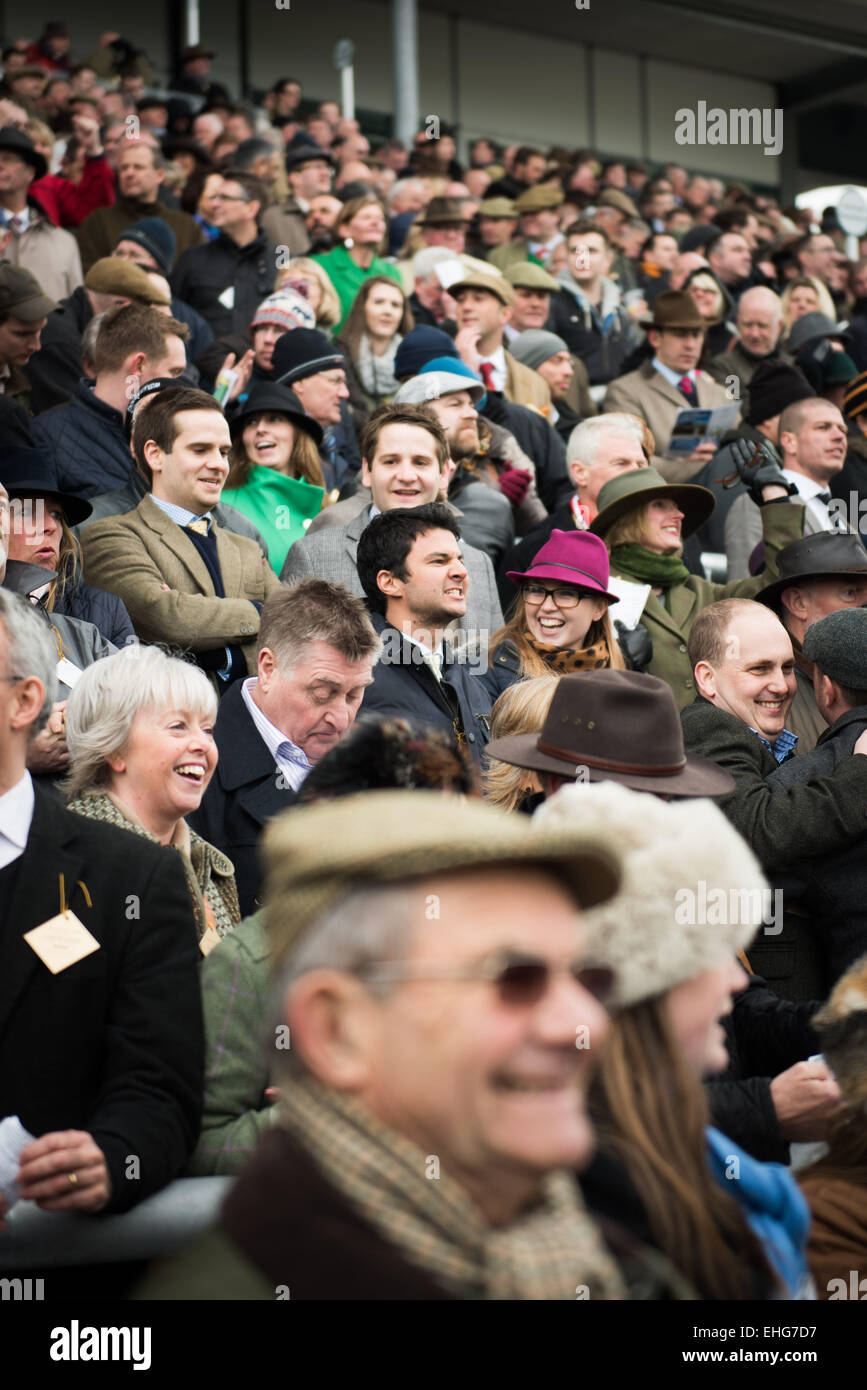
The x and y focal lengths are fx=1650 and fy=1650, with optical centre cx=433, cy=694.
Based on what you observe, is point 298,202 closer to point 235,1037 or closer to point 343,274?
point 343,274

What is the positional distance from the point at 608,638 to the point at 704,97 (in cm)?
1954

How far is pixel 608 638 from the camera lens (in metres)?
5.54

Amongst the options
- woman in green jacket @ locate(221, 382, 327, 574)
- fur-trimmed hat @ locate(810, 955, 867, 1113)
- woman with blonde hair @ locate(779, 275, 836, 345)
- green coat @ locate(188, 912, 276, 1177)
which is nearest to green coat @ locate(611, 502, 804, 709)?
woman in green jacket @ locate(221, 382, 327, 574)

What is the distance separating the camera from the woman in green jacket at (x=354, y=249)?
31.7 feet

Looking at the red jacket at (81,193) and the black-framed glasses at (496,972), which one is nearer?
the black-framed glasses at (496,972)

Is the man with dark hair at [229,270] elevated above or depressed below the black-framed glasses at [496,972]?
above

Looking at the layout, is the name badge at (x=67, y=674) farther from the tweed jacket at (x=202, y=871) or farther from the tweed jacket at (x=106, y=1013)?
the tweed jacket at (x=106, y=1013)

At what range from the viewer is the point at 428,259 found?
9.71 meters

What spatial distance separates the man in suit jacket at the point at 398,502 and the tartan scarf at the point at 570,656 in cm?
26

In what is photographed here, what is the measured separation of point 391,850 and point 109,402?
192 inches

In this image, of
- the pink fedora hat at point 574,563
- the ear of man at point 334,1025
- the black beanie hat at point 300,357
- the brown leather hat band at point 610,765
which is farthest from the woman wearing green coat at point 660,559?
the ear of man at point 334,1025

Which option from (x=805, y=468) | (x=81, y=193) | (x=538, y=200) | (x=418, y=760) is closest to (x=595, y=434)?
(x=805, y=468)
